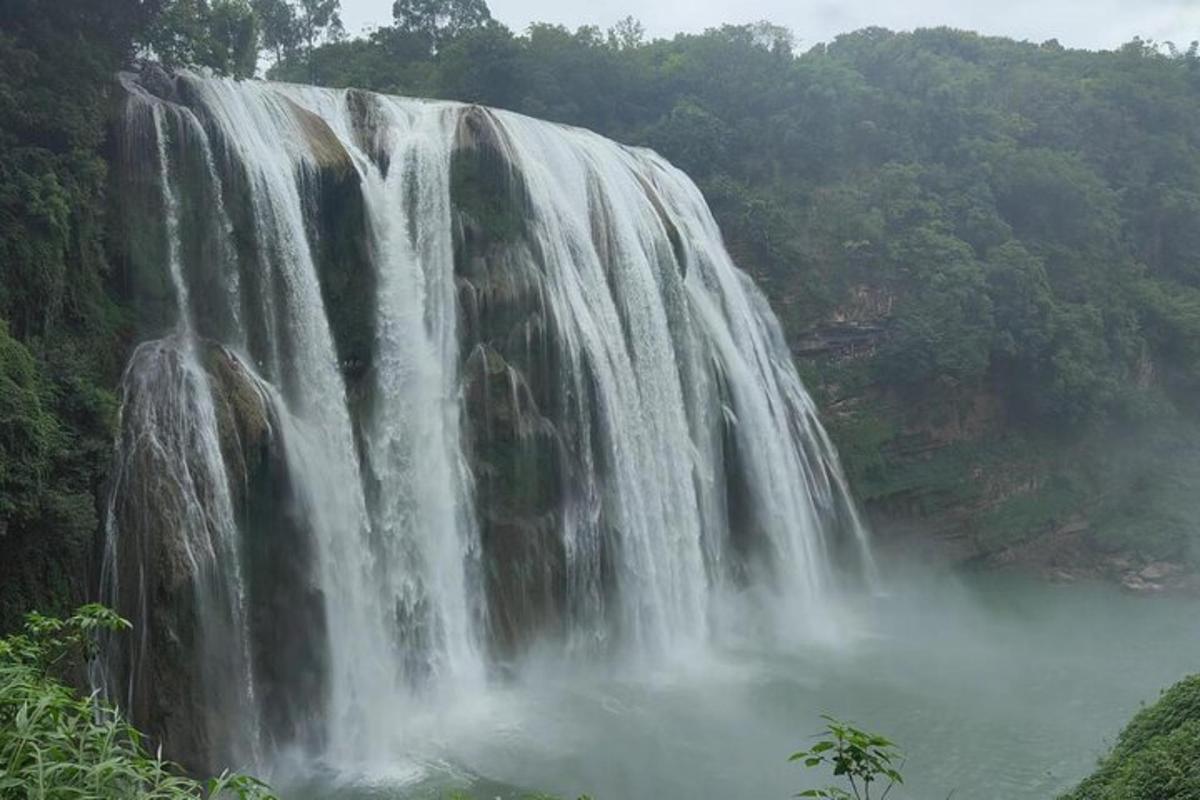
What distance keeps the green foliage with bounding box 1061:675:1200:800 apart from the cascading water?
8.58 meters

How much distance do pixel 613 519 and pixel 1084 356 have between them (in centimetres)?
1766

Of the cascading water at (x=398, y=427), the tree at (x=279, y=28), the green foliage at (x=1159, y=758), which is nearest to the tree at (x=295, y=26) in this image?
the tree at (x=279, y=28)

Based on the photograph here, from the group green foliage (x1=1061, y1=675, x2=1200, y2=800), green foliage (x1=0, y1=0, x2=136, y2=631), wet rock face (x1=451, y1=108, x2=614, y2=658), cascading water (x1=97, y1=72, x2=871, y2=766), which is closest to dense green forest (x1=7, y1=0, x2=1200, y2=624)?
green foliage (x1=0, y1=0, x2=136, y2=631)

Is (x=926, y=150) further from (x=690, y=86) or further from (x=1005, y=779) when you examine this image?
(x=1005, y=779)

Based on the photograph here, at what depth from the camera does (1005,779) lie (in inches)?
511

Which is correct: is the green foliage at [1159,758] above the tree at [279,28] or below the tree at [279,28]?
below

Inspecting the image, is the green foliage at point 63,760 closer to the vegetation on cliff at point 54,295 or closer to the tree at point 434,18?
the vegetation on cliff at point 54,295

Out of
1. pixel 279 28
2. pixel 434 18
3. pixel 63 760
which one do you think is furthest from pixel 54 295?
pixel 279 28

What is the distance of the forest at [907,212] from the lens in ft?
40.9

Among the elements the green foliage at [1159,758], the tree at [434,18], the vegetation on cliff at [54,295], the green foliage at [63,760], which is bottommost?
the green foliage at [1159,758]

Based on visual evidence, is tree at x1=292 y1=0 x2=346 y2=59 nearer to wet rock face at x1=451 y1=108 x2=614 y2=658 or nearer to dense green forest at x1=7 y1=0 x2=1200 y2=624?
dense green forest at x1=7 y1=0 x2=1200 y2=624

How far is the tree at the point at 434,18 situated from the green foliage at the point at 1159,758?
115 ft

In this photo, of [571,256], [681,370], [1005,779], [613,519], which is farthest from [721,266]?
[1005,779]

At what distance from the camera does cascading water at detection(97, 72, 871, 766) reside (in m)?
11.6
